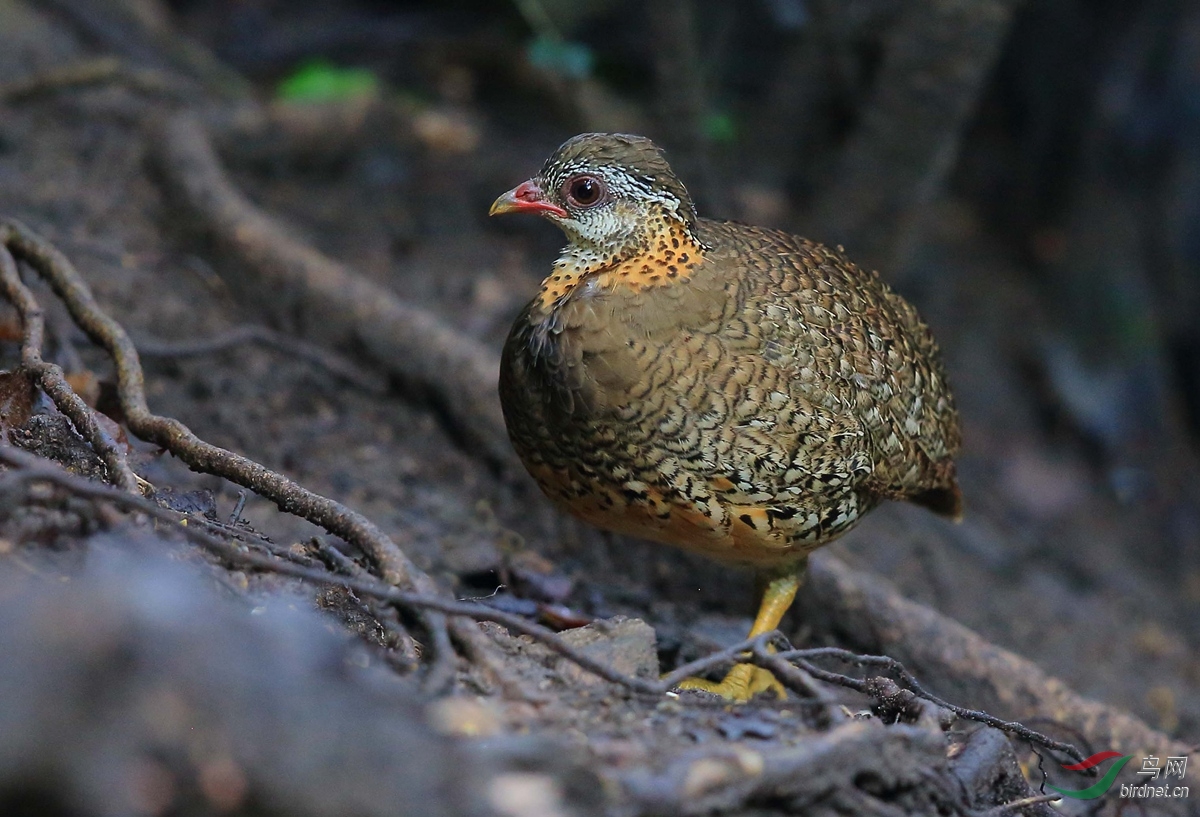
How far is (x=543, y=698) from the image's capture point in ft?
7.50

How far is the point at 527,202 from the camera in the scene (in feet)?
11.2

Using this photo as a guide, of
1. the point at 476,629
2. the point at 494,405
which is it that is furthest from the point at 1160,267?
the point at 476,629

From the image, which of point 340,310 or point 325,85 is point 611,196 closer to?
point 340,310

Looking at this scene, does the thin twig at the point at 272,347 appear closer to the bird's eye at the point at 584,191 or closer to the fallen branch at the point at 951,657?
the bird's eye at the point at 584,191

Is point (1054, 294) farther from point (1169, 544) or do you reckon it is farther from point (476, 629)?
point (476, 629)

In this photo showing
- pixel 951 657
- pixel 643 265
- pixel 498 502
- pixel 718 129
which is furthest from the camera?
pixel 718 129

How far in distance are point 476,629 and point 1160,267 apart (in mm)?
6654

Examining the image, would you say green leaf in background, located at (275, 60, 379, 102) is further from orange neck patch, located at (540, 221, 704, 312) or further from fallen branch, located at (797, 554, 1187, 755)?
fallen branch, located at (797, 554, 1187, 755)

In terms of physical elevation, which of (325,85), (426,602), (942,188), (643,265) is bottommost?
(426,602)

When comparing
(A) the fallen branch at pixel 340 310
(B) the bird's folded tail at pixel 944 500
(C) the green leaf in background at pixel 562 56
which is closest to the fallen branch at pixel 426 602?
(B) the bird's folded tail at pixel 944 500

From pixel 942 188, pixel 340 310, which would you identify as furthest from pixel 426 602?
pixel 942 188

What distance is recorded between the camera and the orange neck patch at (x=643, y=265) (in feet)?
10.8

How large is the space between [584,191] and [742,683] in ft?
5.50

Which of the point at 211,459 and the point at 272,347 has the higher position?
the point at 272,347
